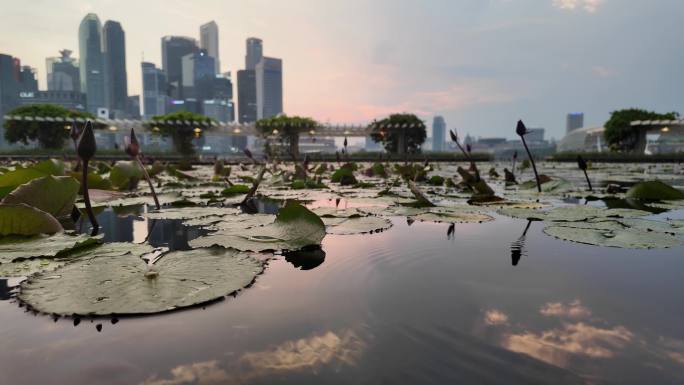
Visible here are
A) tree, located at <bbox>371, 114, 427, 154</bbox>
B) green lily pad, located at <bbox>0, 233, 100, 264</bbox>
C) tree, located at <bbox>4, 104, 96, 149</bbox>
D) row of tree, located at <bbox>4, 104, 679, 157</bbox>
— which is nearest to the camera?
green lily pad, located at <bbox>0, 233, 100, 264</bbox>

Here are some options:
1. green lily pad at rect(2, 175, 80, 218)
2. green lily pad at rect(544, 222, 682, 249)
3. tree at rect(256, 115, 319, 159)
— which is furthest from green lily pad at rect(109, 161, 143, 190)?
tree at rect(256, 115, 319, 159)

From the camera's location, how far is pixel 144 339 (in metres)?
0.72

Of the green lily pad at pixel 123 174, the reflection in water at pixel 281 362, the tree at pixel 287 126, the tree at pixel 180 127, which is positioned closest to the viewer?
the reflection in water at pixel 281 362

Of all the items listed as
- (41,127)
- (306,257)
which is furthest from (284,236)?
(41,127)

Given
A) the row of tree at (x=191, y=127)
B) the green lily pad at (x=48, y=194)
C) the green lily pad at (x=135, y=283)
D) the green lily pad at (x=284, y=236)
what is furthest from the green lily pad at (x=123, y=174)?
the row of tree at (x=191, y=127)

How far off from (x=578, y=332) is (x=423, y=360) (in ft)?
1.12

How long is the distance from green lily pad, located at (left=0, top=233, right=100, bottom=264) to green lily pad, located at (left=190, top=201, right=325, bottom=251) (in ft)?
1.22

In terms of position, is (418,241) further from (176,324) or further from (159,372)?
(159,372)

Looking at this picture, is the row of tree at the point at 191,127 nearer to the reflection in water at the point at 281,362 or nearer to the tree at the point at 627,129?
the tree at the point at 627,129

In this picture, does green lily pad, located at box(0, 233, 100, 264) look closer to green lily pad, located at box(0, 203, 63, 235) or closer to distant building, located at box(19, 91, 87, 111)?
green lily pad, located at box(0, 203, 63, 235)

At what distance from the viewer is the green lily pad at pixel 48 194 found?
158cm

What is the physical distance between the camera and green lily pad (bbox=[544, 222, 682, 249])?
4.83ft

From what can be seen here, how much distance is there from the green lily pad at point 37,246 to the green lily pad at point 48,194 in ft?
0.72

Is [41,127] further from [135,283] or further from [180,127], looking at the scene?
[135,283]
